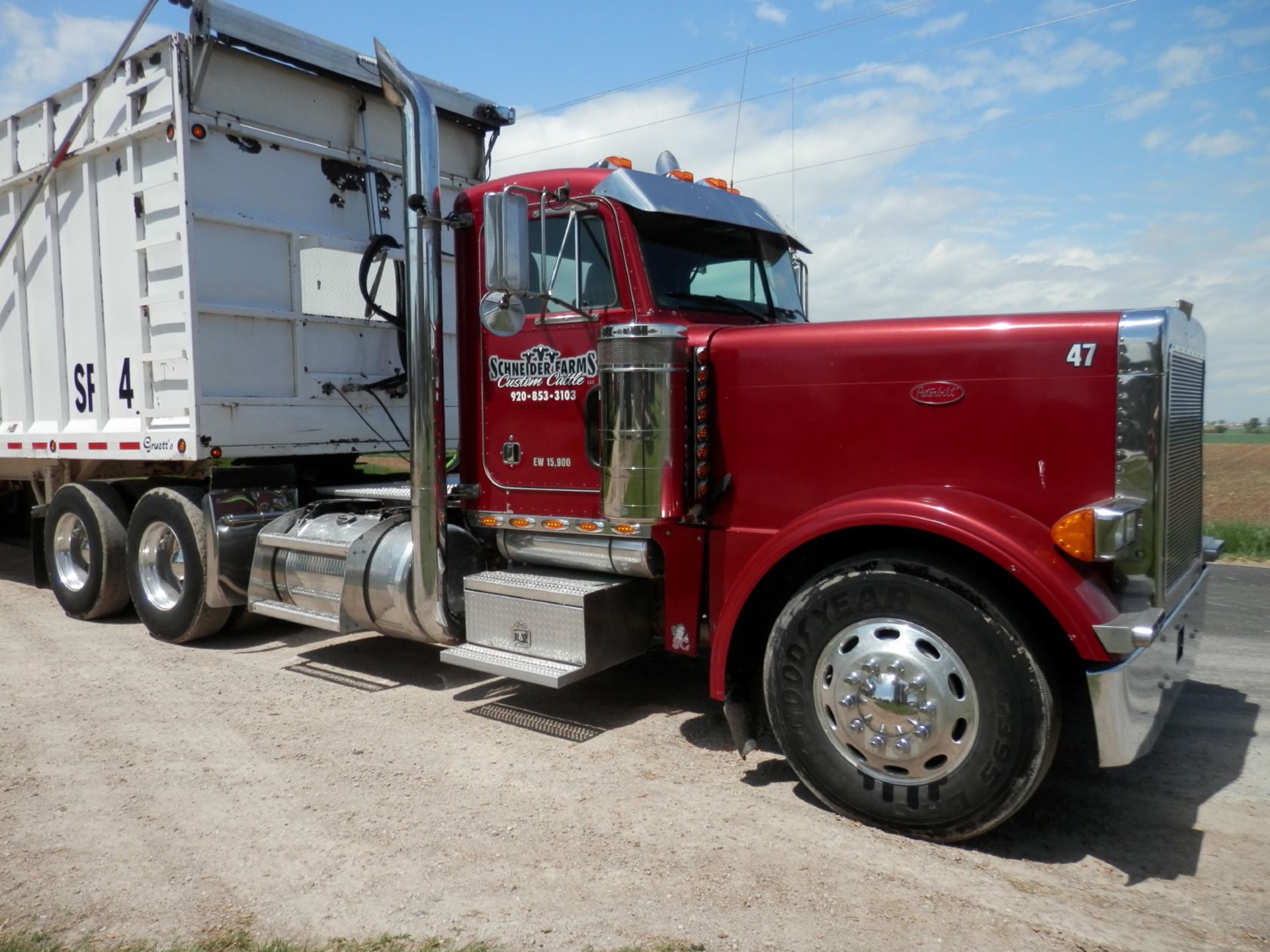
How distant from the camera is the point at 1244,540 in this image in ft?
33.3

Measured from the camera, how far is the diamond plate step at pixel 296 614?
5.54 meters

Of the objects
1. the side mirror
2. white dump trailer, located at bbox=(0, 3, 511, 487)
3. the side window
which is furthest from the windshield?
white dump trailer, located at bbox=(0, 3, 511, 487)

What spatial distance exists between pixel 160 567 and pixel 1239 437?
1805 inches

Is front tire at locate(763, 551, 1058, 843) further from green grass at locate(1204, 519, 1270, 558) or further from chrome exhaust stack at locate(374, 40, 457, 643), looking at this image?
green grass at locate(1204, 519, 1270, 558)

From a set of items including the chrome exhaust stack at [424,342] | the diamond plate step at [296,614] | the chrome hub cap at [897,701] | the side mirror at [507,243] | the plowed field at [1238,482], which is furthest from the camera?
the plowed field at [1238,482]

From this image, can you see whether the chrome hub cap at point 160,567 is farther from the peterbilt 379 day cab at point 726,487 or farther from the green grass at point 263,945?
the green grass at point 263,945

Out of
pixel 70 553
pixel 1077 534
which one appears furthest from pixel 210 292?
pixel 1077 534

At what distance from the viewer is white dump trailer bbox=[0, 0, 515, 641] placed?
19.5 feet

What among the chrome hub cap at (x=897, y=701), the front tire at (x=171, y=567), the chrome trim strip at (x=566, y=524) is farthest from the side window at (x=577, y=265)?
the front tire at (x=171, y=567)

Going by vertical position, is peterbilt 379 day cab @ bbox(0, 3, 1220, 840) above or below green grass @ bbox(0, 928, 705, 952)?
above

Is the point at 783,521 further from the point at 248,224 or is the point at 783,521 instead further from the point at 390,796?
the point at 248,224

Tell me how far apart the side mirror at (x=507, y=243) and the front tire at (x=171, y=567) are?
3221 mm

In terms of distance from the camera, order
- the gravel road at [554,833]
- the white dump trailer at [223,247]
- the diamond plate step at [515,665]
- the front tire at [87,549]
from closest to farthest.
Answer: the gravel road at [554,833] → the diamond plate step at [515,665] → the white dump trailer at [223,247] → the front tire at [87,549]

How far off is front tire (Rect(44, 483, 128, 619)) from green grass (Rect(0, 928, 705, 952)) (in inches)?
173
